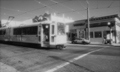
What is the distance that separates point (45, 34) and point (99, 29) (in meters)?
Result: 18.1

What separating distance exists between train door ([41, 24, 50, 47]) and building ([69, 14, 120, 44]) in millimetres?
15812

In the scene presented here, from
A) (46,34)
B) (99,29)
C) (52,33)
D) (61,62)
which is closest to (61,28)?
(52,33)

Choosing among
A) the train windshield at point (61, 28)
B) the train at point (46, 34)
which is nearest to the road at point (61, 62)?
the train at point (46, 34)

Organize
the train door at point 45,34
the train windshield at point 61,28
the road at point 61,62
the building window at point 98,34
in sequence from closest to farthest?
the road at point 61,62
the train door at point 45,34
the train windshield at point 61,28
the building window at point 98,34

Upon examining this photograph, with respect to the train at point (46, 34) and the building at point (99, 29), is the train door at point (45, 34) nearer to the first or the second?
the train at point (46, 34)

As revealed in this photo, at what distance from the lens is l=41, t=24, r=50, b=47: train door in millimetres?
9516

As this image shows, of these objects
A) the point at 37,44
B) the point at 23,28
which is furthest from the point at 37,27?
the point at 23,28

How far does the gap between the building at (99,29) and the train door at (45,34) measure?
1581cm

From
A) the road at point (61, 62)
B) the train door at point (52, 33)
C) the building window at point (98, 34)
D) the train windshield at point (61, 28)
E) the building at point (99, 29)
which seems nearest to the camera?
the road at point (61, 62)

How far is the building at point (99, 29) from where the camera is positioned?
2183cm

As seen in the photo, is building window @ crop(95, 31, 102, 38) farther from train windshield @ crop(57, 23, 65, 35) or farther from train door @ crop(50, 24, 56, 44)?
train door @ crop(50, 24, 56, 44)

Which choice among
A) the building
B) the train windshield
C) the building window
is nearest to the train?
the train windshield

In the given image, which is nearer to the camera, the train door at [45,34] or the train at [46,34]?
the train at [46,34]

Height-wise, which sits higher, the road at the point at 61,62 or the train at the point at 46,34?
the train at the point at 46,34
